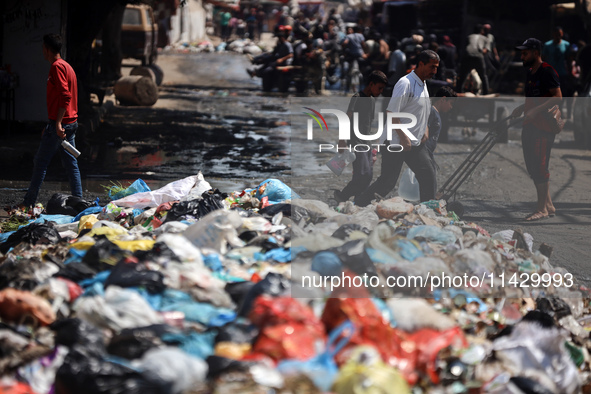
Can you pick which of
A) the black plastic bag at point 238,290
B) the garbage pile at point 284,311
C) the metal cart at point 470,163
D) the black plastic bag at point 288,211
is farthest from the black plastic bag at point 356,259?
the metal cart at point 470,163

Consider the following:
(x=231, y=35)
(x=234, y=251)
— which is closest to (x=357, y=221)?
(x=234, y=251)

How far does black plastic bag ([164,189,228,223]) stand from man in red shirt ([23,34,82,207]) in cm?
184

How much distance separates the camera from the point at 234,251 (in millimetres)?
5488

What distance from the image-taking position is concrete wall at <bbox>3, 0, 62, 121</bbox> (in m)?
12.6

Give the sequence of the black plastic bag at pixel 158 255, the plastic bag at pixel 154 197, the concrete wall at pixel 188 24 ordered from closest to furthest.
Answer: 1. the black plastic bag at pixel 158 255
2. the plastic bag at pixel 154 197
3. the concrete wall at pixel 188 24

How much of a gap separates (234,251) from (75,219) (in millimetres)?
2398

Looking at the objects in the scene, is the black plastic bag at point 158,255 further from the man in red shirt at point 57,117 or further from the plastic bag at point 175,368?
the man in red shirt at point 57,117

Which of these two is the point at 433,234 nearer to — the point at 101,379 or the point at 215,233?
the point at 215,233

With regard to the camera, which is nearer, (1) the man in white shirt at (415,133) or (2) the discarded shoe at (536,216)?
(1) the man in white shirt at (415,133)

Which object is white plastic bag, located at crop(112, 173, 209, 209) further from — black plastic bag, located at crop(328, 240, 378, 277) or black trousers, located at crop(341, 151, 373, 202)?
black plastic bag, located at crop(328, 240, 378, 277)

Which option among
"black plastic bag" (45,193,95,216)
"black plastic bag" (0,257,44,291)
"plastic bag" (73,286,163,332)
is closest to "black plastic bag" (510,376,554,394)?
"plastic bag" (73,286,163,332)


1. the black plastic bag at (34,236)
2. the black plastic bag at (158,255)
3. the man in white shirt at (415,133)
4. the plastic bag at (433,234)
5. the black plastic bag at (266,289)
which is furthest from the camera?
the man in white shirt at (415,133)

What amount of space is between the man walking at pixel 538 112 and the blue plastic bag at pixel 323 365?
4.97 m

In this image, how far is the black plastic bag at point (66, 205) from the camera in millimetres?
7582
